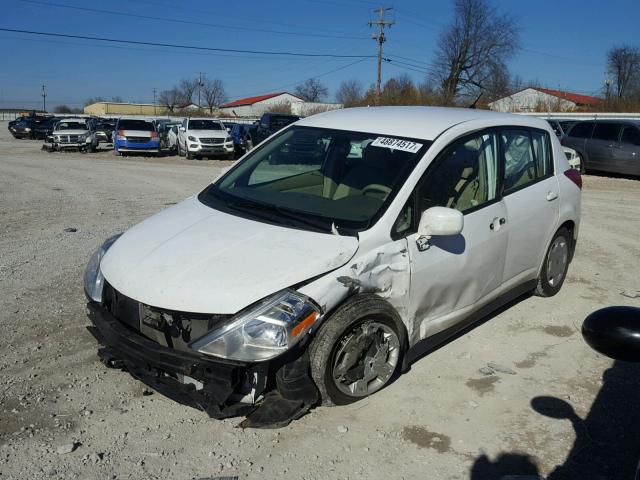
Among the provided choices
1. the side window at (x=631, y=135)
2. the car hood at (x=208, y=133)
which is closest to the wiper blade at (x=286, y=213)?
the side window at (x=631, y=135)

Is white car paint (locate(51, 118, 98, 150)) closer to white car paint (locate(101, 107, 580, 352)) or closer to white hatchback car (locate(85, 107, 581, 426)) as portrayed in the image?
white hatchback car (locate(85, 107, 581, 426))

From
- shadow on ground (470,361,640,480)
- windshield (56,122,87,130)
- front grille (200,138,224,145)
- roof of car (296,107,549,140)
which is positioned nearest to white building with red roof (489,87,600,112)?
front grille (200,138,224,145)

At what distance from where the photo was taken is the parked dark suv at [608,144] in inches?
655

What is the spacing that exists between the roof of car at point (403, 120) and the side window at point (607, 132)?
1377 centimetres

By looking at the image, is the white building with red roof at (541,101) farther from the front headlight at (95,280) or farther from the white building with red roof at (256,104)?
the front headlight at (95,280)

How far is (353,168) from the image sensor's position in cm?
437

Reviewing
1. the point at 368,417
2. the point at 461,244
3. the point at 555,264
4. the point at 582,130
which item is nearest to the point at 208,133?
the point at 582,130

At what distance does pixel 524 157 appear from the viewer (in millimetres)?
5012

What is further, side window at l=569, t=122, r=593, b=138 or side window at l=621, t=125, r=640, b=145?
side window at l=569, t=122, r=593, b=138

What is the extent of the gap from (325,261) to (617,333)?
191 cm

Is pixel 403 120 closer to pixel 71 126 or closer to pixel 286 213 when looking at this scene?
pixel 286 213

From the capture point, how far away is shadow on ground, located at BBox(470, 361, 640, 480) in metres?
3.02

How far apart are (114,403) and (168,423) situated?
43cm

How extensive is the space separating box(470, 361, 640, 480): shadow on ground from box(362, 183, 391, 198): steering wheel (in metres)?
1.65
